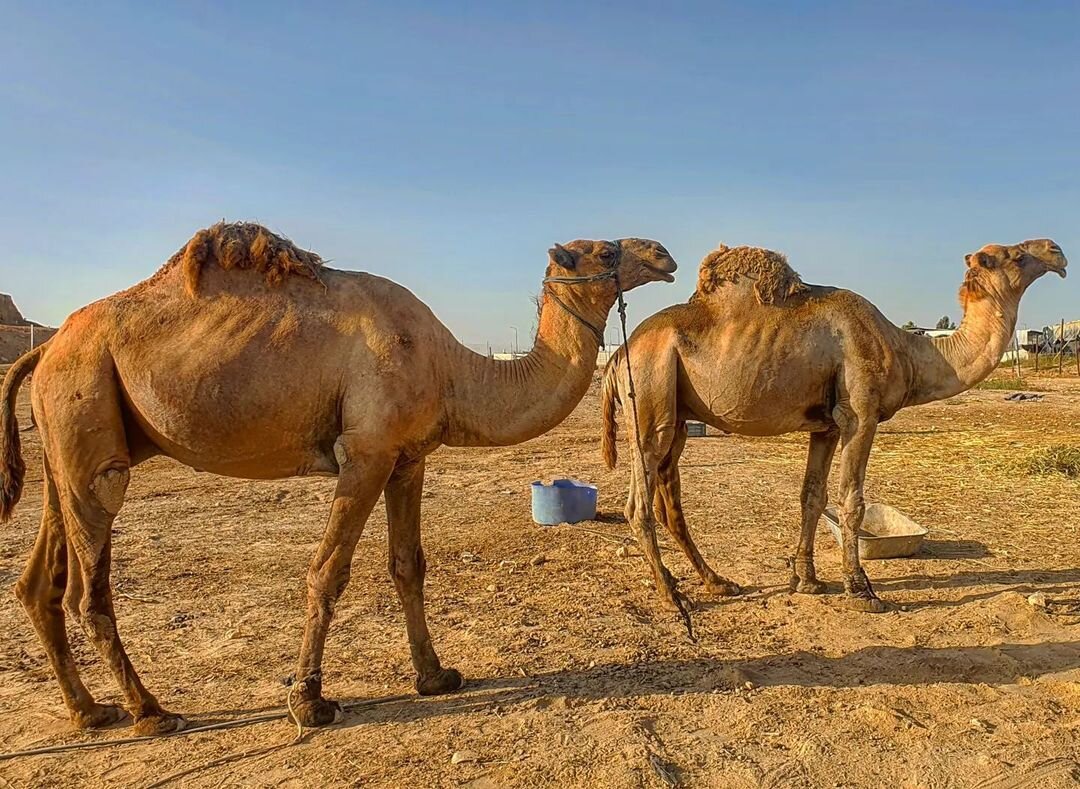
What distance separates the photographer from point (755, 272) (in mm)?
6695

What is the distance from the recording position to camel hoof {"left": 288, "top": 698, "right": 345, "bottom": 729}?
163 inches

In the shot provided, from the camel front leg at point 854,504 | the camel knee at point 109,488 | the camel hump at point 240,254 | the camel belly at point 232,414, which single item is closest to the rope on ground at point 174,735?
the camel knee at point 109,488

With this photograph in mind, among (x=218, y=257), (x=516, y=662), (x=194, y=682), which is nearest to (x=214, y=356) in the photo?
(x=218, y=257)

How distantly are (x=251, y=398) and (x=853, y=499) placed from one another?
4799 millimetres

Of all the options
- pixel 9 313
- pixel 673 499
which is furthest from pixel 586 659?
pixel 9 313

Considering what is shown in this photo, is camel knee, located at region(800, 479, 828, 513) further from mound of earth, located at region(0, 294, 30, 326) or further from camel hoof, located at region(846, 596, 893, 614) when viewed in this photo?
mound of earth, located at region(0, 294, 30, 326)

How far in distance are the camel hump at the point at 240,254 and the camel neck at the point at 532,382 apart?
106 centimetres

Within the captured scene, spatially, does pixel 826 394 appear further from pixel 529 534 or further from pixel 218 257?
pixel 218 257

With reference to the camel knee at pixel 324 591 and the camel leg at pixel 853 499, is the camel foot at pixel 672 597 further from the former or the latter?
the camel knee at pixel 324 591

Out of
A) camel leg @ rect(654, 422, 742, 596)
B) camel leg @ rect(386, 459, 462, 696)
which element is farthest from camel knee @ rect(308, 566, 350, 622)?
camel leg @ rect(654, 422, 742, 596)

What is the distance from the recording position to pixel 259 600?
622 cm

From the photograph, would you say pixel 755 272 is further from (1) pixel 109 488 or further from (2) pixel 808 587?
(1) pixel 109 488

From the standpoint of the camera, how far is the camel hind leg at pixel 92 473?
13.4 ft

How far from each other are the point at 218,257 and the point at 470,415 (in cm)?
164
